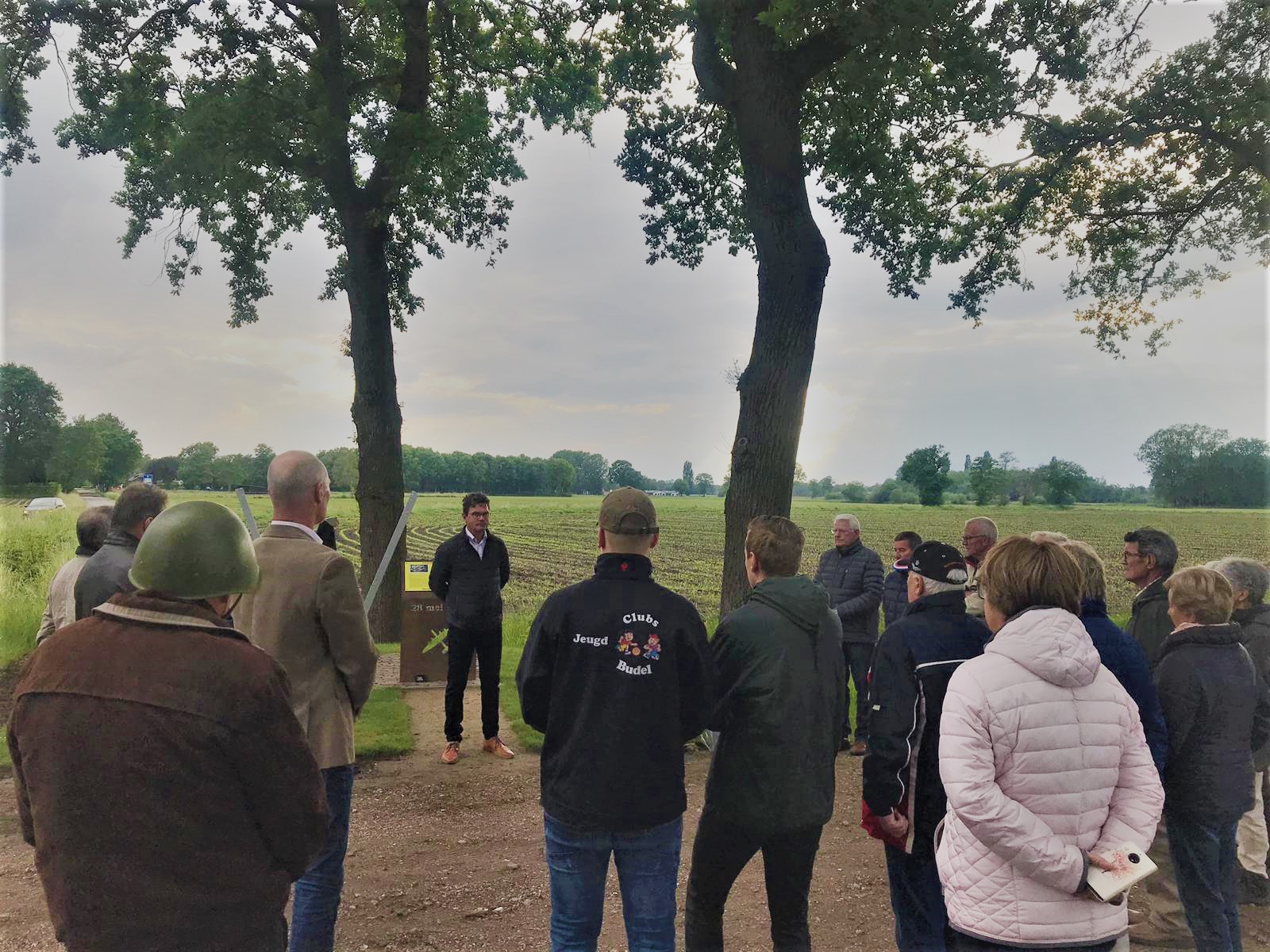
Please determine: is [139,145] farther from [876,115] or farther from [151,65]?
[876,115]

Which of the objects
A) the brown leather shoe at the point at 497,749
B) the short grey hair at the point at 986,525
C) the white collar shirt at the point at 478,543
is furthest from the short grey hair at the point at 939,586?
the brown leather shoe at the point at 497,749

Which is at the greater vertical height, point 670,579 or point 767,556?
point 767,556

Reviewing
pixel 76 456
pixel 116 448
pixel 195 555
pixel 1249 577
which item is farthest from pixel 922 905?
pixel 116 448

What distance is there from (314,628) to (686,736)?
4.84ft

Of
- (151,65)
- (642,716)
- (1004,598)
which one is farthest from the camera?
(151,65)

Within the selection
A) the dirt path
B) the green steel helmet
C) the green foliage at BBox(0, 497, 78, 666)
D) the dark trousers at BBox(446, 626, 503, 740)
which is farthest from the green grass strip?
the green foliage at BBox(0, 497, 78, 666)

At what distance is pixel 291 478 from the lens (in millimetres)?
3043

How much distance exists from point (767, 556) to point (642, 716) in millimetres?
872

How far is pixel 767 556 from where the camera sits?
311cm

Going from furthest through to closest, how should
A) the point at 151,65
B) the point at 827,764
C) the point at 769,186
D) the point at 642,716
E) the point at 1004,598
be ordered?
the point at 151,65 → the point at 769,186 → the point at 827,764 → the point at 642,716 → the point at 1004,598

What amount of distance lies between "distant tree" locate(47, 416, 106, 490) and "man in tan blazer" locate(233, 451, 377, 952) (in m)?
17.0

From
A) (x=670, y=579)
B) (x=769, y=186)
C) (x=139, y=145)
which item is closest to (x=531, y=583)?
(x=670, y=579)

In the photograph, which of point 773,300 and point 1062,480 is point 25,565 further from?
point 1062,480

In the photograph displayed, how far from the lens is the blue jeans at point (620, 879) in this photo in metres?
2.62
